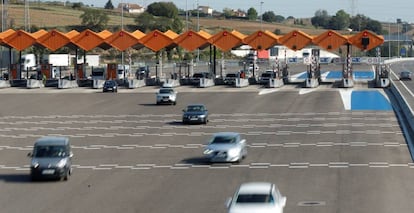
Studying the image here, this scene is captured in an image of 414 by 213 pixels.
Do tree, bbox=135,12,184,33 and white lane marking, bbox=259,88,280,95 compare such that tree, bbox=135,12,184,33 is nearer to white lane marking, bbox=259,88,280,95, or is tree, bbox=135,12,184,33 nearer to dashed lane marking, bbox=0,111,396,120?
white lane marking, bbox=259,88,280,95

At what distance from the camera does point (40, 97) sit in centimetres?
7719

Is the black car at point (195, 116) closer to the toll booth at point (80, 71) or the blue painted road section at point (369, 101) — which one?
the blue painted road section at point (369, 101)

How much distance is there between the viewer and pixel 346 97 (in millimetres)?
73438

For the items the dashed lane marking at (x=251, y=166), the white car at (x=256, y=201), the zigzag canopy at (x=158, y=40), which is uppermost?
the zigzag canopy at (x=158, y=40)

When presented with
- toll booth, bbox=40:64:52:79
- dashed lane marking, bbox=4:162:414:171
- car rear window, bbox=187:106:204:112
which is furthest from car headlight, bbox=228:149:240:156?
toll booth, bbox=40:64:52:79

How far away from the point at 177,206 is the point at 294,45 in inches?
2495

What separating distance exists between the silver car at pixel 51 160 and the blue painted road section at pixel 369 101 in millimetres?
33389

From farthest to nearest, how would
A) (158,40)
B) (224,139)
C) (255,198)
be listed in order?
(158,40) → (224,139) → (255,198)

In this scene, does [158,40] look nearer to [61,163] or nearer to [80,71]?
[80,71]

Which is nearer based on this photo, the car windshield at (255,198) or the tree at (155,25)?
the car windshield at (255,198)

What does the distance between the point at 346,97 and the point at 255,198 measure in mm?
51080

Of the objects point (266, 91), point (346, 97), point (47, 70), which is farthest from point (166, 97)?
point (47, 70)

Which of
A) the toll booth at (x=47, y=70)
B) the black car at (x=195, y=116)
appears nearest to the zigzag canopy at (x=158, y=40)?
the toll booth at (x=47, y=70)

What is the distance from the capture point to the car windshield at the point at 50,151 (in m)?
33.6
